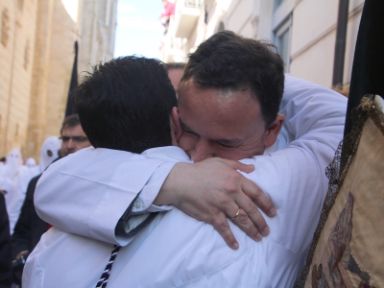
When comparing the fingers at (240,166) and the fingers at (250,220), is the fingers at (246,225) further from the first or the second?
the fingers at (240,166)

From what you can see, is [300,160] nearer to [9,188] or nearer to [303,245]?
[303,245]

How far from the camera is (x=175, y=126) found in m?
1.50

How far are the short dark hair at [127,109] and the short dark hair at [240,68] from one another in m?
0.11

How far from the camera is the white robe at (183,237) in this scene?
46.9 inches

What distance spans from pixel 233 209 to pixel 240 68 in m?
0.33

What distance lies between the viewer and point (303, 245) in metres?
1.30

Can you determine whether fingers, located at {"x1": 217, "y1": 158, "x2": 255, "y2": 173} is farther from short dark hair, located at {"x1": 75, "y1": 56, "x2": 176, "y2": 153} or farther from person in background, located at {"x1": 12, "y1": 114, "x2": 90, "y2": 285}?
person in background, located at {"x1": 12, "y1": 114, "x2": 90, "y2": 285}

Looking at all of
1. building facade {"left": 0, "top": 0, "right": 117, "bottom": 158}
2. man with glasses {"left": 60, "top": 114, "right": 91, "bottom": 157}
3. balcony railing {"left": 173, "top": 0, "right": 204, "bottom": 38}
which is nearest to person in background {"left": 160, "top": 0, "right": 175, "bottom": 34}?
building facade {"left": 0, "top": 0, "right": 117, "bottom": 158}

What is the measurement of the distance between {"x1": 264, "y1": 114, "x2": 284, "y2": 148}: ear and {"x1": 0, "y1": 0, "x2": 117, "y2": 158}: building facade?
1740 cm

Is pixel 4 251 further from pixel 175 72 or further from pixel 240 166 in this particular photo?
pixel 240 166

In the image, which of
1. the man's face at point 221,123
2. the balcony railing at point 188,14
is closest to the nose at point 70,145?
the man's face at point 221,123

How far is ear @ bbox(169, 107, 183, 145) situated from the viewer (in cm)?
148

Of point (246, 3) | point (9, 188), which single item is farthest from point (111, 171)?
point (246, 3)

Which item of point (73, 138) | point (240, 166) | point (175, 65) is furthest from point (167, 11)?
point (240, 166)
